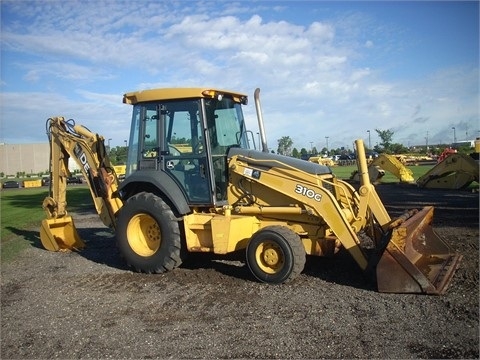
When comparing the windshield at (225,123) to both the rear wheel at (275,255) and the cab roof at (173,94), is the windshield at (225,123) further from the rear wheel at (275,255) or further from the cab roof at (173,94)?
the rear wheel at (275,255)

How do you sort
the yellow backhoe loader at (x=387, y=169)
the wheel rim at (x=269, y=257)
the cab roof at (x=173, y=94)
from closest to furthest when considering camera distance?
the wheel rim at (x=269, y=257) < the cab roof at (x=173, y=94) < the yellow backhoe loader at (x=387, y=169)

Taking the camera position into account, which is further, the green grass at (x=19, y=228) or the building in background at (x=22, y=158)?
the building in background at (x=22, y=158)

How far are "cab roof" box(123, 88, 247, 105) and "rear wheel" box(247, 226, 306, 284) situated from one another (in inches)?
93.9

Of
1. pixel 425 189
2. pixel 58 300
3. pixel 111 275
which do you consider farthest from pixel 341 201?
pixel 425 189

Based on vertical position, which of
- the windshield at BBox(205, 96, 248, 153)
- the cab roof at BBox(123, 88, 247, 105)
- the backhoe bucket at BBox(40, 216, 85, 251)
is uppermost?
the cab roof at BBox(123, 88, 247, 105)

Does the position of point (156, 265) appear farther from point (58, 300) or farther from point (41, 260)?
point (41, 260)

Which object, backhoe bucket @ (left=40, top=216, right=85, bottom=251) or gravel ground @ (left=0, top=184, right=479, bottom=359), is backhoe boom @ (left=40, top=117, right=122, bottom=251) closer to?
backhoe bucket @ (left=40, top=216, right=85, bottom=251)

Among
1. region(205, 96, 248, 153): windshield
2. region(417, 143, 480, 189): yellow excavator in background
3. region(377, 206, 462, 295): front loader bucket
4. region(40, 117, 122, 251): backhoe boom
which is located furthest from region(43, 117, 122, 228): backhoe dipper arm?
region(417, 143, 480, 189): yellow excavator in background

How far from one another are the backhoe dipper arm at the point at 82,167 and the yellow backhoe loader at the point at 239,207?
0.68 ft

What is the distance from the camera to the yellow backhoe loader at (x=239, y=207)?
6246 mm

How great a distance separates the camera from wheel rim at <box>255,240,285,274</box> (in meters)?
6.46

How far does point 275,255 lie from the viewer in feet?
21.3

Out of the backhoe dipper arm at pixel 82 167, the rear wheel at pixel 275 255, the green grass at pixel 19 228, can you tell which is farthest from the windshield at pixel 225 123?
the green grass at pixel 19 228

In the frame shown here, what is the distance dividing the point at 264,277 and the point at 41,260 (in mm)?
5090
